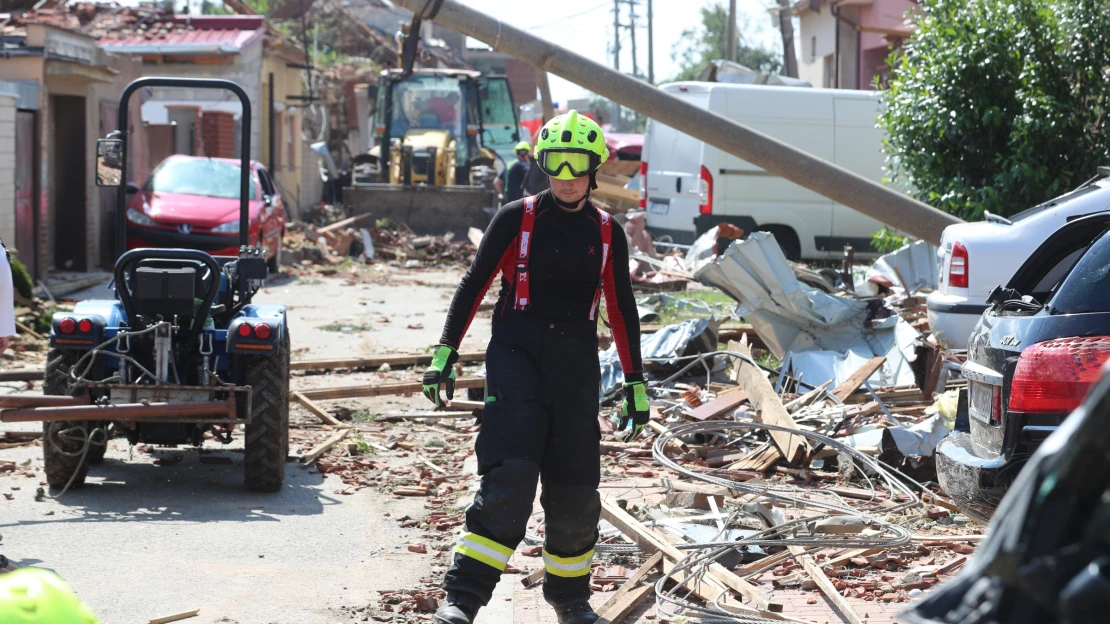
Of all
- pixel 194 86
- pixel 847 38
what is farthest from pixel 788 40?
pixel 194 86

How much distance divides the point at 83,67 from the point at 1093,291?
1505 cm

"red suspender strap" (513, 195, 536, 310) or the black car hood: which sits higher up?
"red suspender strap" (513, 195, 536, 310)

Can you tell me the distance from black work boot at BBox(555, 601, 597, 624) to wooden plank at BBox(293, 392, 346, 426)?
456 cm

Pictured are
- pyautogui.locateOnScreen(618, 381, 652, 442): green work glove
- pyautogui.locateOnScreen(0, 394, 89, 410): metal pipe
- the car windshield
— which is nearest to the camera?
pyautogui.locateOnScreen(618, 381, 652, 442): green work glove

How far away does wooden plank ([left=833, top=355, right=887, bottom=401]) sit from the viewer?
28.4 ft

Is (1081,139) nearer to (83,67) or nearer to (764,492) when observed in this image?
(764,492)

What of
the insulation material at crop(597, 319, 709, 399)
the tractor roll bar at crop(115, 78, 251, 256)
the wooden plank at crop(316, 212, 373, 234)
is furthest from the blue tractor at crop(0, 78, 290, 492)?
the wooden plank at crop(316, 212, 373, 234)

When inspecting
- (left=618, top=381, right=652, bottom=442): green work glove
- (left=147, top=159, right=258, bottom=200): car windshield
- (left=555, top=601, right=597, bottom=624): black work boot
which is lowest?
(left=555, top=601, right=597, bottom=624): black work boot

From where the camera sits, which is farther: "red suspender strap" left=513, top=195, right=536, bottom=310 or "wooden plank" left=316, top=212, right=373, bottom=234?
"wooden plank" left=316, top=212, right=373, bottom=234

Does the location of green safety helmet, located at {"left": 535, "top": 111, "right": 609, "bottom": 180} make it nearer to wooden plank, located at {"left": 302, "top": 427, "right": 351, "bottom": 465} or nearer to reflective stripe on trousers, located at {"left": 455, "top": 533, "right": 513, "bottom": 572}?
reflective stripe on trousers, located at {"left": 455, "top": 533, "right": 513, "bottom": 572}

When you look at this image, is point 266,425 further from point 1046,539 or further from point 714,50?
point 714,50

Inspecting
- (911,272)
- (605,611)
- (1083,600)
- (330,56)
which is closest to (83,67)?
(911,272)

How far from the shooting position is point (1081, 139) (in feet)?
38.3

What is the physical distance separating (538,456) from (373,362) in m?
6.88
